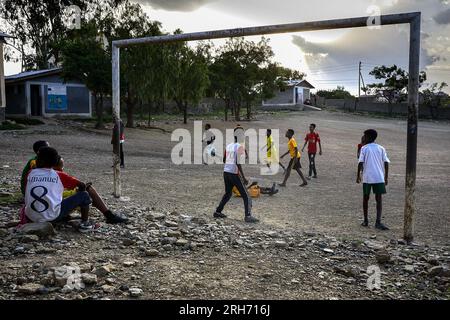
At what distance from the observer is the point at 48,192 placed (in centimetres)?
578

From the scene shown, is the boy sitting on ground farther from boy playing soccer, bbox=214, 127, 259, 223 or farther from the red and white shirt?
boy playing soccer, bbox=214, 127, 259, 223

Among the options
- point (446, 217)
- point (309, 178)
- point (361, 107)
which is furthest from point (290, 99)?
point (446, 217)

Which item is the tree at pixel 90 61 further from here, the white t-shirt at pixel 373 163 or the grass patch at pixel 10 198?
the white t-shirt at pixel 373 163

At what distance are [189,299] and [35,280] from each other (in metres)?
1.60

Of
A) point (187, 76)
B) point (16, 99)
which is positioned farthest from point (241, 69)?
point (16, 99)

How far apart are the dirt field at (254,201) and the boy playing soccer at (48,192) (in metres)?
0.96

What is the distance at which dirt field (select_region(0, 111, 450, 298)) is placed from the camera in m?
5.06

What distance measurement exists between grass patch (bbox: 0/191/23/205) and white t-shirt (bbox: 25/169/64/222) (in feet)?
7.06

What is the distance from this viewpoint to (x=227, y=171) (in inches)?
324

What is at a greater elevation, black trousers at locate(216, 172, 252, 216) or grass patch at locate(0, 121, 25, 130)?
grass patch at locate(0, 121, 25, 130)

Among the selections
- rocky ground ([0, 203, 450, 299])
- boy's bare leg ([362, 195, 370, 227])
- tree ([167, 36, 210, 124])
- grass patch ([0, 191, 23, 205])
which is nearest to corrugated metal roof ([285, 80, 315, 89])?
tree ([167, 36, 210, 124])

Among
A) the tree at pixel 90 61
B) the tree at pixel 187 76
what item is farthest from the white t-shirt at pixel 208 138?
the tree at pixel 90 61

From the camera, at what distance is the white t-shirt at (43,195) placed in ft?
18.7

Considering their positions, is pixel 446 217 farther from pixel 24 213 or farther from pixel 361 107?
pixel 361 107
